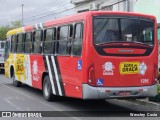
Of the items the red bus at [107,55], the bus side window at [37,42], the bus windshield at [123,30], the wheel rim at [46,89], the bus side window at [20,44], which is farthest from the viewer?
the bus side window at [20,44]

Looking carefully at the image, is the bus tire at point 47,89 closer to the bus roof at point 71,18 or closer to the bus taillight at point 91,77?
the bus roof at point 71,18

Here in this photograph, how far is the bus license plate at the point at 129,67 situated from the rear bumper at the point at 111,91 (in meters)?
0.47

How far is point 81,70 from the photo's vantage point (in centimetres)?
1102

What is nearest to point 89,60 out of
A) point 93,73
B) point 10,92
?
point 93,73

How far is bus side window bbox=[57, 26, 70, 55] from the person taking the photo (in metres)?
12.3

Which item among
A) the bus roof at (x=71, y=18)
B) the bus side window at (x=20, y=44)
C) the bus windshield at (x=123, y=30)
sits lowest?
the bus side window at (x=20, y=44)

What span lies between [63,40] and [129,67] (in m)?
2.51

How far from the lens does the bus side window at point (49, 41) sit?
44.1 feet

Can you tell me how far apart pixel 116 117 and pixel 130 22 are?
2.76m

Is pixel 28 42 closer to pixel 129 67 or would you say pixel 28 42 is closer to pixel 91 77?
pixel 91 77

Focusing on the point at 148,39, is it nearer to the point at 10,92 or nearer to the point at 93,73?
the point at 93,73

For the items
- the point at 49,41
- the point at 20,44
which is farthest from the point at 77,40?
the point at 20,44

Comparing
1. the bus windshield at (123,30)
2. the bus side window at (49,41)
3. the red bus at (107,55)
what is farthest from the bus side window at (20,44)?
the bus windshield at (123,30)

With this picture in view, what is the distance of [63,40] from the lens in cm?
1254
